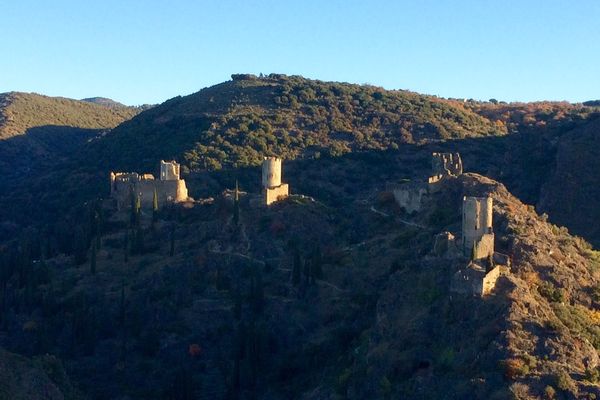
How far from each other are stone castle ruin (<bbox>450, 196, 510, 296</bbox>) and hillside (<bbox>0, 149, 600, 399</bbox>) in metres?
0.51

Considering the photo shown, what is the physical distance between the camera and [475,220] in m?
39.2

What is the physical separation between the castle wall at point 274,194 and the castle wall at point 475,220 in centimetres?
1822

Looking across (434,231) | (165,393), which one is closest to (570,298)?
(434,231)

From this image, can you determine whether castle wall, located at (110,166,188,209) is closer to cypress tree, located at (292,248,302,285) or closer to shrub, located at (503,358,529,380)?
cypress tree, located at (292,248,302,285)

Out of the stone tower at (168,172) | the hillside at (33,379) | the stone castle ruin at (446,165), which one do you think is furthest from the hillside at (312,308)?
the stone castle ruin at (446,165)

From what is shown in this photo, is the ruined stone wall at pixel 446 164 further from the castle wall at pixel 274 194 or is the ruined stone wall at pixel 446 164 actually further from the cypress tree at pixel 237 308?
the cypress tree at pixel 237 308

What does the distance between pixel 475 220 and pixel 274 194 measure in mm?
19147

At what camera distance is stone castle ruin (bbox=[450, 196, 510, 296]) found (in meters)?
35.8

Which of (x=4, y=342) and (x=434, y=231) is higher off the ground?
(x=434, y=231)

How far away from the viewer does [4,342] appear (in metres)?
47.5

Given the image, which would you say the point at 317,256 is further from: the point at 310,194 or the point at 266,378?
the point at 310,194

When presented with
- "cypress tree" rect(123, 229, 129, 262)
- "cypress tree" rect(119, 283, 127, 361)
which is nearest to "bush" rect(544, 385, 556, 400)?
"cypress tree" rect(119, 283, 127, 361)

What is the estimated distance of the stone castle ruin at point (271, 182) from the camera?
183ft

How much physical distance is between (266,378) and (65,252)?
21.7 metres
